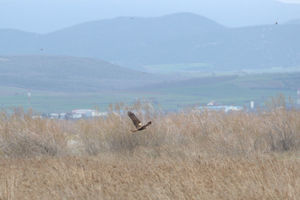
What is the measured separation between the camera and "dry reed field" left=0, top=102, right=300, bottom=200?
331 inches

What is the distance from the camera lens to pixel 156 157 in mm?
13312

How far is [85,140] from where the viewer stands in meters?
15.1

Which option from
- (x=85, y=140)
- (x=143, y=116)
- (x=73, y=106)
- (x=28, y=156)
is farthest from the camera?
(x=73, y=106)

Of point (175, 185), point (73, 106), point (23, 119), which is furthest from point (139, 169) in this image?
point (73, 106)

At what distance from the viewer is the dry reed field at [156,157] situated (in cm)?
840

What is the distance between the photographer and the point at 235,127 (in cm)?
1514

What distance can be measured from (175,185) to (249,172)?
1212 millimetres

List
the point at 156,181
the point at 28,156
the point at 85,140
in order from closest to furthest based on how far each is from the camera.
A: the point at 156,181 < the point at 28,156 < the point at 85,140

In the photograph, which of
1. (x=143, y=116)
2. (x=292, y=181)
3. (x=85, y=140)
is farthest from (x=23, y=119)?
(x=292, y=181)

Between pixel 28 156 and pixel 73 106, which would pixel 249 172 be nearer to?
pixel 28 156

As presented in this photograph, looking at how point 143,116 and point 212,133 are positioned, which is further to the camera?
point 143,116

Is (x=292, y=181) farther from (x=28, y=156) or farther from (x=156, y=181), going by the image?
(x=28, y=156)

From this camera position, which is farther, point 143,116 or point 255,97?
point 255,97

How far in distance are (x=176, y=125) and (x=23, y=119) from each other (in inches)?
124
